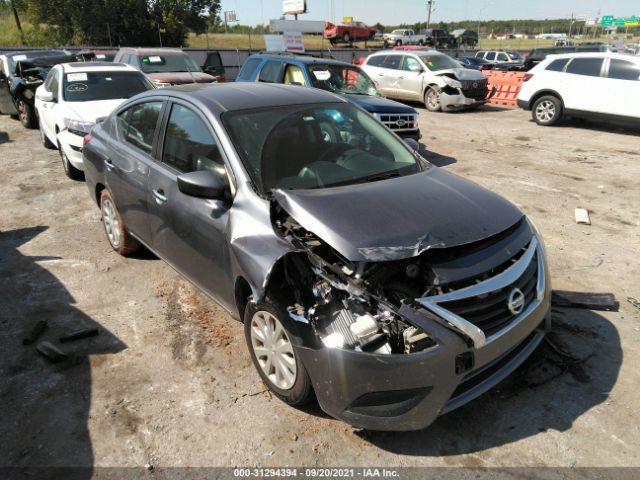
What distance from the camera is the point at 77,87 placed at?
8383mm

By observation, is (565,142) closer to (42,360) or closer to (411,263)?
(411,263)

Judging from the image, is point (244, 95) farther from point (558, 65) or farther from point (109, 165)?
point (558, 65)

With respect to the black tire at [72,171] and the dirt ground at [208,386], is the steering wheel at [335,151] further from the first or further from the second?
the black tire at [72,171]

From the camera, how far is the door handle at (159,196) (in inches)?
147

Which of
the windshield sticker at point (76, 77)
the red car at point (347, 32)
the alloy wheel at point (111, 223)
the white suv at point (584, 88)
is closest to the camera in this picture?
the alloy wheel at point (111, 223)

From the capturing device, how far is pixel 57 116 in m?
8.15

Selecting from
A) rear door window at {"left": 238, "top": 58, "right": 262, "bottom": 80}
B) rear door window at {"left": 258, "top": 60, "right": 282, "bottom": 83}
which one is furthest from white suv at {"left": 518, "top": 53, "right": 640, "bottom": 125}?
rear door window at {"left": 238, "top": 58, "right": 262, "bottom": 80}

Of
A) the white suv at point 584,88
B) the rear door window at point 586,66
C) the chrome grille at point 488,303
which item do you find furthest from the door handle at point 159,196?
the rear door window at point 586,66

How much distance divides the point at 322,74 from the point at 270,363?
7.23 metres

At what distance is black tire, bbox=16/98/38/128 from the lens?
12.0 m

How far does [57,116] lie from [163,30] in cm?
3043

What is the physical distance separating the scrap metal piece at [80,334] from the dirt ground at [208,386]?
56mm

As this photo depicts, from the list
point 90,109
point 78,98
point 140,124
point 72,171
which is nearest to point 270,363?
point 140,124

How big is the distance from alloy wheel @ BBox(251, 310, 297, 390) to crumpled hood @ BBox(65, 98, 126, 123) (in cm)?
603
